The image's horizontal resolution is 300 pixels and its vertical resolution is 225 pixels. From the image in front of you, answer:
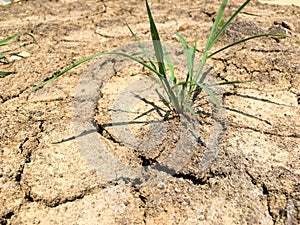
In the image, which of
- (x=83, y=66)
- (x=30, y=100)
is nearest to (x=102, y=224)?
(x=30, y=100)

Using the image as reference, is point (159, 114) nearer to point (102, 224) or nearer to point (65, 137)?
point (65, 137)

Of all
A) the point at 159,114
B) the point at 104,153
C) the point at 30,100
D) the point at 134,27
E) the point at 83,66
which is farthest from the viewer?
the point at 134,27

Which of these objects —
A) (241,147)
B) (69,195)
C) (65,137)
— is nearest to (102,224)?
(69,195)

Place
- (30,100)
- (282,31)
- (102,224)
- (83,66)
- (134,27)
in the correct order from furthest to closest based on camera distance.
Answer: (134,27), (282,31), (83,66), (30,100), (102,224)

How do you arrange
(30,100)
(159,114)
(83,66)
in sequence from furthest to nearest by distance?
(83,66)
(30,100)
(159,114)

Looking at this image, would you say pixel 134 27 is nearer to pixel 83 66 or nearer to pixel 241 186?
pixel 83 66

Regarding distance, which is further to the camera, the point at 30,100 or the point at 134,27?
the point at 134,27
